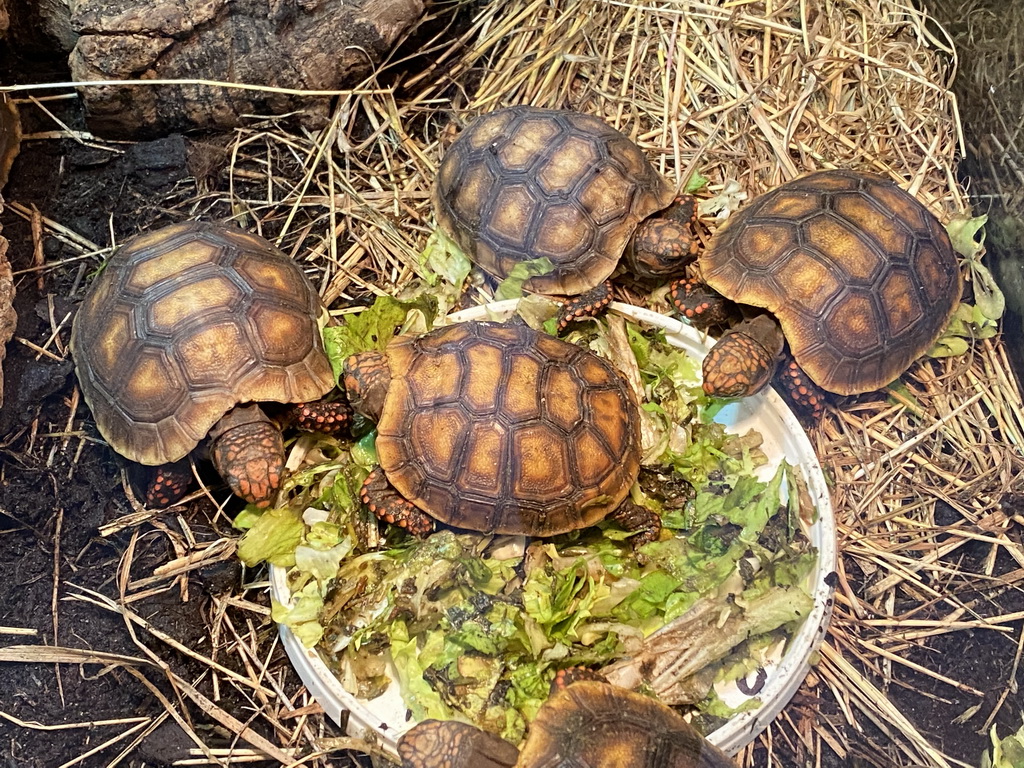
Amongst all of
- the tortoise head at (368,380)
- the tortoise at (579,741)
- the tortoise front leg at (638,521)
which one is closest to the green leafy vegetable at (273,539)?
the tortoise head at (368,380)

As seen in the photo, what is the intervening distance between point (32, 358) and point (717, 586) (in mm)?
2686

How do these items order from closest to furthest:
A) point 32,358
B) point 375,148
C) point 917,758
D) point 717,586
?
point 917,758
point 717,586
point 32,358
point 375,148

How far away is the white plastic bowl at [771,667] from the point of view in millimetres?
2291

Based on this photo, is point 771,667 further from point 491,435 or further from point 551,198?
point 551,198

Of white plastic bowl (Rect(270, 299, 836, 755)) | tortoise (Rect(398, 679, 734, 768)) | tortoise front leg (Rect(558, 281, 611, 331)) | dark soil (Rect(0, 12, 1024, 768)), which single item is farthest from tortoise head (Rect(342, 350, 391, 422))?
tortoise (Rect(398, 679, 734, 768))

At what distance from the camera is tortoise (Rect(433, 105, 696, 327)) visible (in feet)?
10.2

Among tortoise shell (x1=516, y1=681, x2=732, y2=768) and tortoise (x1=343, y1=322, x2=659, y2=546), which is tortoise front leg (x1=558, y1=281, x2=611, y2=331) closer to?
tortoise (x1=343, y1=322, x2=659, y2=546)

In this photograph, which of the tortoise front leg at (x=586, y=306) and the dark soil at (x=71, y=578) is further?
the tortoise front leg at (x=586, y=306)

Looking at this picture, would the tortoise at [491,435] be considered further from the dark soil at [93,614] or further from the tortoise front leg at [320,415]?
the dark soil at [93,614]

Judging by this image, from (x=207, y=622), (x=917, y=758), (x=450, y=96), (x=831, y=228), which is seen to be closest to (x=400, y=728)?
(x=207, y=622)

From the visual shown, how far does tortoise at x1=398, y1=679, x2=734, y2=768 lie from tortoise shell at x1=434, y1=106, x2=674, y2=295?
1.71 meters

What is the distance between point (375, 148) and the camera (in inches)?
144

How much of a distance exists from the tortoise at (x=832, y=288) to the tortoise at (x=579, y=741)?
1.24 metres

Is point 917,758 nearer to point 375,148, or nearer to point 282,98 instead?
point 375,148
